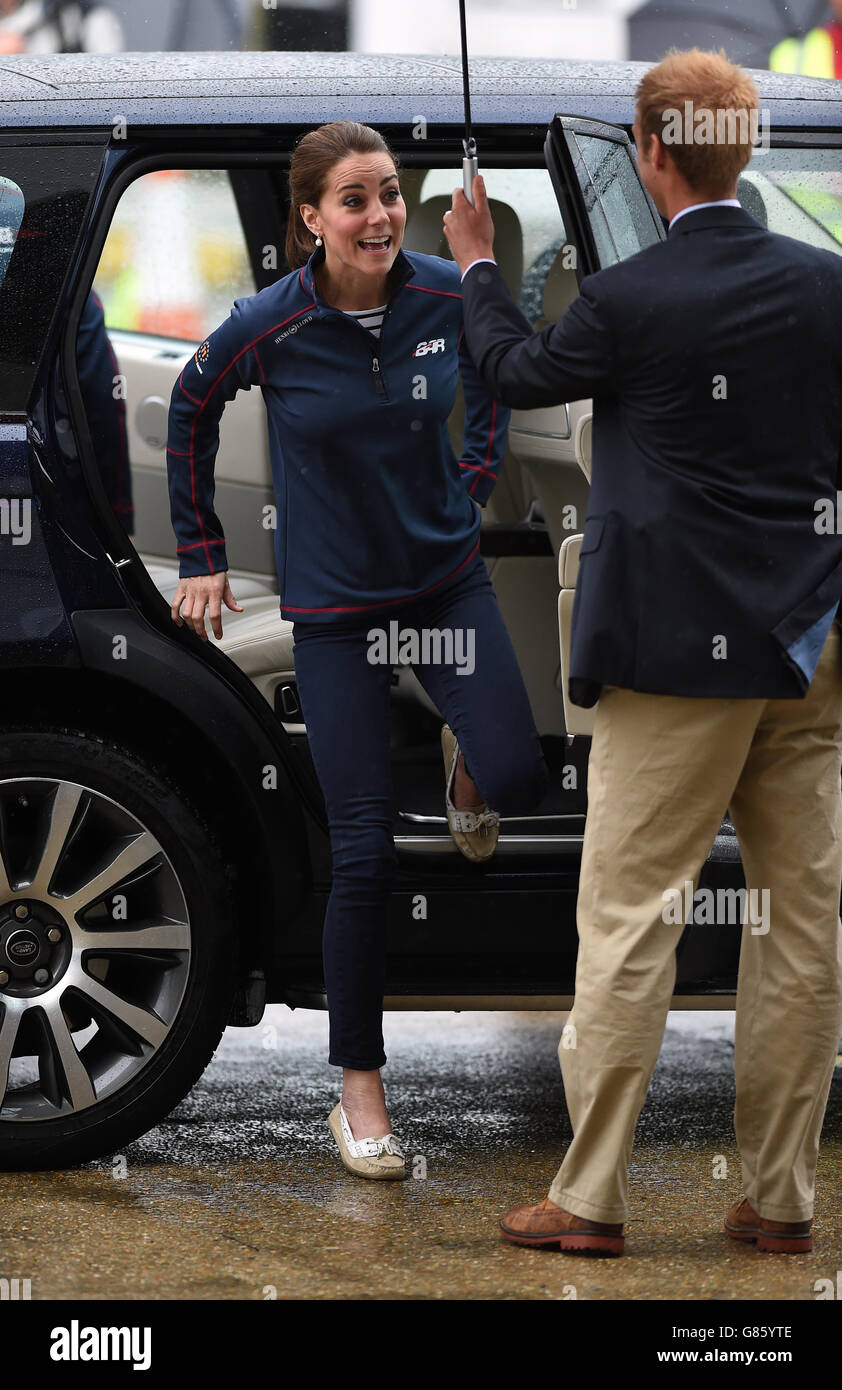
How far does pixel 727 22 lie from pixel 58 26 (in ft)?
15.2

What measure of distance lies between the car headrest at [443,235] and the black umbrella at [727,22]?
8024 millimetres

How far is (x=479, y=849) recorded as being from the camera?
3.45m

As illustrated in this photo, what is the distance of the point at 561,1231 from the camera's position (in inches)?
116

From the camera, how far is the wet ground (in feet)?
9.45

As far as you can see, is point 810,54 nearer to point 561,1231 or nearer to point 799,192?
point 799,192

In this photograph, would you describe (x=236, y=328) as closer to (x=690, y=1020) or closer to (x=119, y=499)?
(x=119, y=499)

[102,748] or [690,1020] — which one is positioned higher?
[102,748]

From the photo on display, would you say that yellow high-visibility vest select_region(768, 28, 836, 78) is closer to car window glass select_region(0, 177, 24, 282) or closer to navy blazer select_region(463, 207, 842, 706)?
car window glass select_region(0, 177, 24, 282)

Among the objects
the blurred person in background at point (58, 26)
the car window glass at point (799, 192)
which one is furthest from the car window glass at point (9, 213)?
the blurred person in background at point (58, 26)

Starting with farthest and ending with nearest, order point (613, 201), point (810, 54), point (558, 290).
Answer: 1. point (810, 54)
2. point (558, 290)
3. point (613, 201)

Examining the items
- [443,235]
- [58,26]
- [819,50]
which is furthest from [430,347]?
[58,26]

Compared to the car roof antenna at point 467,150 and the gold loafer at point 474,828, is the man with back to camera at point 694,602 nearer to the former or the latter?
the car roof antenna at point 467,150

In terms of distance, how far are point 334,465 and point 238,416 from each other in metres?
1.98
